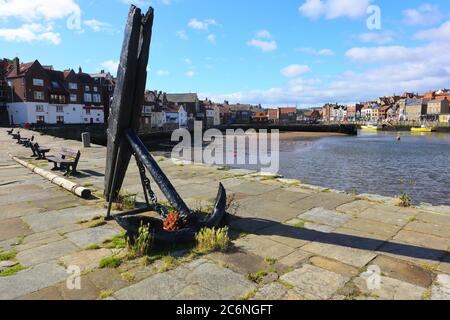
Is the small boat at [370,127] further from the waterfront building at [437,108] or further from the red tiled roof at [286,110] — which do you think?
the red tiled roof at [286,110]

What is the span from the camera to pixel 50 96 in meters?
65.2

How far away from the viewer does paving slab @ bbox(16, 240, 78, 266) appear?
4.93m

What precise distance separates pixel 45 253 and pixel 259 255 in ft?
10.9

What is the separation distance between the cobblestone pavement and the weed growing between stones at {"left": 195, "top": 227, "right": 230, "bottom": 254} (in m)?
0.16

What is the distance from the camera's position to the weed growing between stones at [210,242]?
520cm

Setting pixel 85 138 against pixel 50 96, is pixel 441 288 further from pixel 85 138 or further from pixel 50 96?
pixel 50 96

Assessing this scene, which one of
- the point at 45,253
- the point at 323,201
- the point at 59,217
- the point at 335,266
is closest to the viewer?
the point at 335,266

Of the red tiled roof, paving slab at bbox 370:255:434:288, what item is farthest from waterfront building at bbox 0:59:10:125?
the red tiled roof

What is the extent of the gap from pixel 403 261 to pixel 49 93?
2825 inches

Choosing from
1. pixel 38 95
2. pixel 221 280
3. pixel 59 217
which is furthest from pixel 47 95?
pixel 221 280

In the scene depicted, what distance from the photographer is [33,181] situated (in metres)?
11.3

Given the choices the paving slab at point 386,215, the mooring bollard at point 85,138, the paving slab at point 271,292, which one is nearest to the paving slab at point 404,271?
the paving slab at point 271,292

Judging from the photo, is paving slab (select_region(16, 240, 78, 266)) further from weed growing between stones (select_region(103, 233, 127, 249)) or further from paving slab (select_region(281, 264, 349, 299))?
paving slab (select_region(281, 264, 349, 299))
